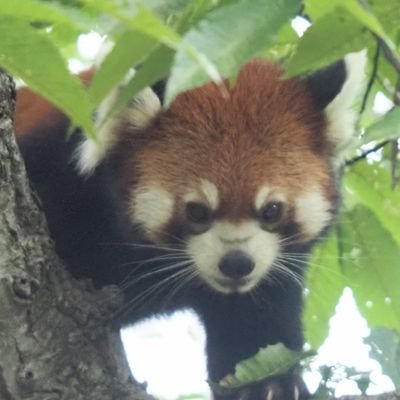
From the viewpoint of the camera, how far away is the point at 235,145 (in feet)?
9.75

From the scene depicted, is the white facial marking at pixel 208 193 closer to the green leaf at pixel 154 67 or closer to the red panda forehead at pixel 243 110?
the red panda forehead at pixel 243 110

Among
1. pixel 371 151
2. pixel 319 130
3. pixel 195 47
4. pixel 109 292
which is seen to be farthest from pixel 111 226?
pixel 195 47

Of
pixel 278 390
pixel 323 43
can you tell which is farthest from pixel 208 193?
pixel 323 43

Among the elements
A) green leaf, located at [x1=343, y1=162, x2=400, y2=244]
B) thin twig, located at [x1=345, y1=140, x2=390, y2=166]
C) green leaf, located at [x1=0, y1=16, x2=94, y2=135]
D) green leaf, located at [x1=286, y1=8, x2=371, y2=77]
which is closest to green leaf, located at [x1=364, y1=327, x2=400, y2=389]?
green leaf, located at [x1=343, y1=162, x2=400, y2=244]

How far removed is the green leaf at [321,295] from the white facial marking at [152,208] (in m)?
0.56

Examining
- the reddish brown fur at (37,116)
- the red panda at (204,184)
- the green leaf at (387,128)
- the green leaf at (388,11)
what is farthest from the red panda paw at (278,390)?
the green leaf at (388,11)

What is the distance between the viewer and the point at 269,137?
3023 millimetres

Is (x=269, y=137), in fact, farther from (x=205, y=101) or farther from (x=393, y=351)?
(x=393, y=351)

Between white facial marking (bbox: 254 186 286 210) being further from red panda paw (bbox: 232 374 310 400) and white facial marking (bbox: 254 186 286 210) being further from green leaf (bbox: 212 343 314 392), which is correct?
green leaf (bbox: 212 343 314 392)

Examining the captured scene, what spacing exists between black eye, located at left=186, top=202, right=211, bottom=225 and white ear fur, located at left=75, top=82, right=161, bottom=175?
1.15 ft

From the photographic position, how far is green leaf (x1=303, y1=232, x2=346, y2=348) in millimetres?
2725

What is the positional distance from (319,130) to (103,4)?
213cm

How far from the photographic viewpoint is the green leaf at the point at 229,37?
1174 millimetres

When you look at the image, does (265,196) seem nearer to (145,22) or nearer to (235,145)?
(235,145)
